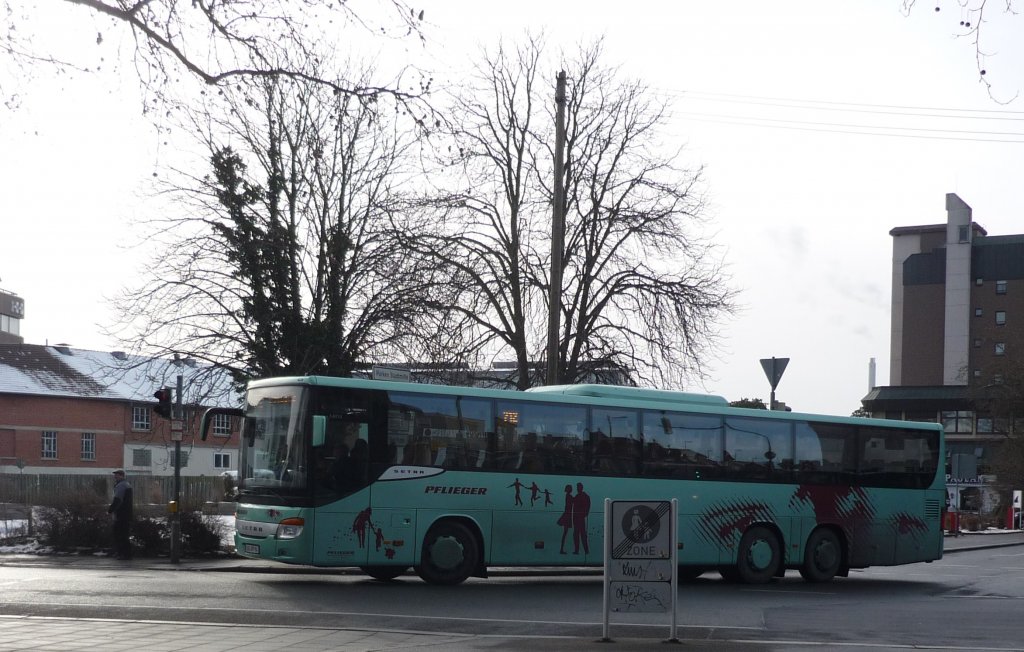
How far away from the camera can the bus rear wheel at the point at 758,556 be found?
69.1 ft

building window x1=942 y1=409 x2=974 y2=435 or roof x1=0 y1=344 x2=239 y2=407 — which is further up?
roof x1=0 y1=344 x2=239 y2=407

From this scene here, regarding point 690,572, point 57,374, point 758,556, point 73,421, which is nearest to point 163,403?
point 690,572

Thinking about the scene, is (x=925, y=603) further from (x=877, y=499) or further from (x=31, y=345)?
(x=31, y=345)

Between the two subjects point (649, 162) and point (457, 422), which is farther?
point (649, 162)

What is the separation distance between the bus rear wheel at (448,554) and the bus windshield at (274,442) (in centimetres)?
228

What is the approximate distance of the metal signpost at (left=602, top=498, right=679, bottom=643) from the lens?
11844mm

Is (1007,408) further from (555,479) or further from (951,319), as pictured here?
(951,319)

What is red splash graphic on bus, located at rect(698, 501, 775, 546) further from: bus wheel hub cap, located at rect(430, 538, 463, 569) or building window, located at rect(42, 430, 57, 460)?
building window, located at rect(42, 430, 57, 460)

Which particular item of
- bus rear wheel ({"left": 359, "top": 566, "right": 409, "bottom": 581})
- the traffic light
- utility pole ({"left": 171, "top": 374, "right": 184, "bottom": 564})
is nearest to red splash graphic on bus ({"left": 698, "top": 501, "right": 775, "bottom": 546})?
bus rear wheel ({"left": 359, "top": 566, "right": 409, "bottom": 581})

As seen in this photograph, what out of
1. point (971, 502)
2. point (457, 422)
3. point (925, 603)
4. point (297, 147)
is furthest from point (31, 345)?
point (925, 603)

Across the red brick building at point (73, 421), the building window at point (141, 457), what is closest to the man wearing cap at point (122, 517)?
the red brick building at point (73, 421)

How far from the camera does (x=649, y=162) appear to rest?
3362cm

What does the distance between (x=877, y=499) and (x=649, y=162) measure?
13.9 meters

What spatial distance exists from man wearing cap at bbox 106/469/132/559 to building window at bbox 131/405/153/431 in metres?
51.5
